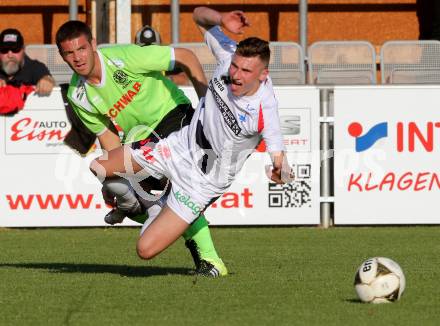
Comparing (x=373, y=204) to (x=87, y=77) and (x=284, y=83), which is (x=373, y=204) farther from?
(x=87, y=77)

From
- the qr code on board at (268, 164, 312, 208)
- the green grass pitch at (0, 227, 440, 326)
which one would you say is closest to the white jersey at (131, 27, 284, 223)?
the green grass pitch at (0, 227, 440, 326)

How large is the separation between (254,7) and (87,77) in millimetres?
11136

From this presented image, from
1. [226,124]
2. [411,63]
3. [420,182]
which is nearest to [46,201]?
[420,182]

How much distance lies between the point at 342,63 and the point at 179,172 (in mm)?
6994

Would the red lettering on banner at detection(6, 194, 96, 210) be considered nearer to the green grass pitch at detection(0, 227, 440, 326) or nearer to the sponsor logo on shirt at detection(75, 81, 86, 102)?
the green grass pitch at detection(0, 227, 440, 326)

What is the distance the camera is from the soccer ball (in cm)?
743

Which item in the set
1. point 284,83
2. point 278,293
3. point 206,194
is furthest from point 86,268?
point 284,83

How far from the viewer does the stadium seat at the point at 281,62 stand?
597 inches

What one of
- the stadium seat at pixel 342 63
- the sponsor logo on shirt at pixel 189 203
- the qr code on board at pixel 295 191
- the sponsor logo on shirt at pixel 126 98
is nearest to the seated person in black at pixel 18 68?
the qr code on board at pixel 295 191

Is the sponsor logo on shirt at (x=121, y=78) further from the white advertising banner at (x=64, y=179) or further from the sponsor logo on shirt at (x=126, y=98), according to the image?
the white advertising banner at (x=64, y=179)

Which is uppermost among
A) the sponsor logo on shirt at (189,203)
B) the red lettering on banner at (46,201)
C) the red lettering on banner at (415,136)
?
the red lettering on banner at (415,136)

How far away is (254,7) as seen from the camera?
20125 millimetres

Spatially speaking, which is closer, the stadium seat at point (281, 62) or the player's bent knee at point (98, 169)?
the player's bent knee at point (98, 169)

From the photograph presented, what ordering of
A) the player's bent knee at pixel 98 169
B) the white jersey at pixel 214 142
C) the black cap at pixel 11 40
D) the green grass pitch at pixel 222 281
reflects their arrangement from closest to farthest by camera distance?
the green grass pitch at pixel 222 281 → the white jersey at pixel 214 142 → the player's bent knee at pixel 98 169 → the black cap at pixel 11 40
